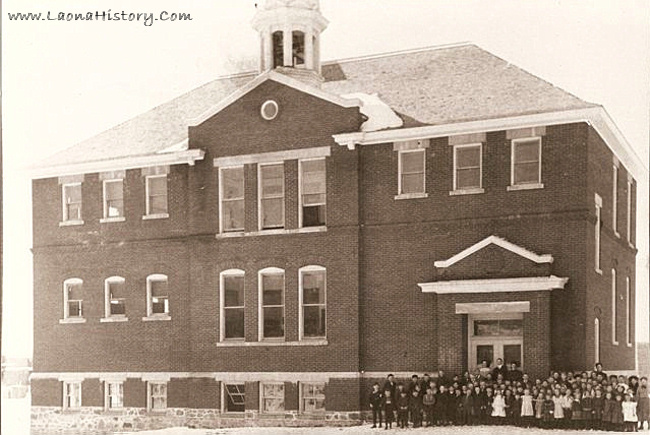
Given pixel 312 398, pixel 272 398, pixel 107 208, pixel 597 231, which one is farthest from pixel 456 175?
pixel 107 208

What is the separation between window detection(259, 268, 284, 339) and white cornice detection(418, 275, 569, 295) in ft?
13.2

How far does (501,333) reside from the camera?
23.4m

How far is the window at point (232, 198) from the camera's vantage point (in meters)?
26.3

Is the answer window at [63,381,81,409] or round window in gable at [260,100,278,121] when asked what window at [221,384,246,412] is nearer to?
window at [63,381,81,409]

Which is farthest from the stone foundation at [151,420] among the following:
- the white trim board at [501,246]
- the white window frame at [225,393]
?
the white trim board at [501,246]

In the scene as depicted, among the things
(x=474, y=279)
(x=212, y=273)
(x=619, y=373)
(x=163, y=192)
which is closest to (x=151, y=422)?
(x=212, y=273)

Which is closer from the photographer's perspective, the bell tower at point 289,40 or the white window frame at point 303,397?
the white window frame at point 303,397

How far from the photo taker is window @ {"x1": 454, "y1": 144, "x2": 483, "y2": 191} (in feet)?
77.6

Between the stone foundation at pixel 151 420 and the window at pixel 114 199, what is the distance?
17.8 ft

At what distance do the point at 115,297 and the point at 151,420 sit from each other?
360cm

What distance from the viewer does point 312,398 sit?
25.1m

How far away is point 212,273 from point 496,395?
28.1ft

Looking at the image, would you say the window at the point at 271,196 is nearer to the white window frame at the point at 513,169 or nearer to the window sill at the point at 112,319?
the window sill at the point at 112,319

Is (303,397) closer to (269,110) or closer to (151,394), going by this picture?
(151,394)
